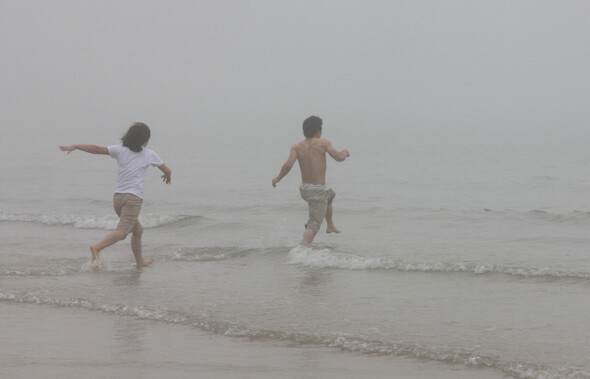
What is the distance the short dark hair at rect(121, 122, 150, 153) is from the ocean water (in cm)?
137

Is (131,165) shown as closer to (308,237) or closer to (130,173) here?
(130,173)

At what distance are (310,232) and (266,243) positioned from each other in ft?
5.37

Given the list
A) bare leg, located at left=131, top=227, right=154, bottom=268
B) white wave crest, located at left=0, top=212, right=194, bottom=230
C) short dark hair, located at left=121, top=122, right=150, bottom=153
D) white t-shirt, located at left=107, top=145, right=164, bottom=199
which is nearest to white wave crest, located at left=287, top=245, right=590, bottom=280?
A: bare leg, located at left=131, top=227, right=154, bottom=268

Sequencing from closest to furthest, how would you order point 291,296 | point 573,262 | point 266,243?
point 291,296 → point 573,262 → point 266,243

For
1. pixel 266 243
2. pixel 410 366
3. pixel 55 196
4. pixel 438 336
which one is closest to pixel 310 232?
pixel 266 243

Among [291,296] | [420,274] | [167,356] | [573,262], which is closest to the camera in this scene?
[167,356]

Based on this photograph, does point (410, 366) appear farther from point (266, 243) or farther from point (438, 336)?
point (266, 243)

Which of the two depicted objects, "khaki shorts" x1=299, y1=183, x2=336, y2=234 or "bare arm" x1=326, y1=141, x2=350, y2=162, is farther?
"khaki shorts" x1=299, y1=183, x2=336, y2=234

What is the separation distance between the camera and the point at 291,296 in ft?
22.9

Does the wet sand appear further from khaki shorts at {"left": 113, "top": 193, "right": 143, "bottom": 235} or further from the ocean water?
khaki shorts at {"left": 113, "top": 193, "right": 143, "bottom": 235}

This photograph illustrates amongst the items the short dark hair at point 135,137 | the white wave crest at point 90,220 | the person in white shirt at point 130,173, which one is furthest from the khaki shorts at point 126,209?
the white wave crest at point 90,220

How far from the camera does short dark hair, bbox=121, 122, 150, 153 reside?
788 centimetres

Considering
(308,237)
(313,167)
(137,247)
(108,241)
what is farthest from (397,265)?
(108,241)

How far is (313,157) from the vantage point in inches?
362
